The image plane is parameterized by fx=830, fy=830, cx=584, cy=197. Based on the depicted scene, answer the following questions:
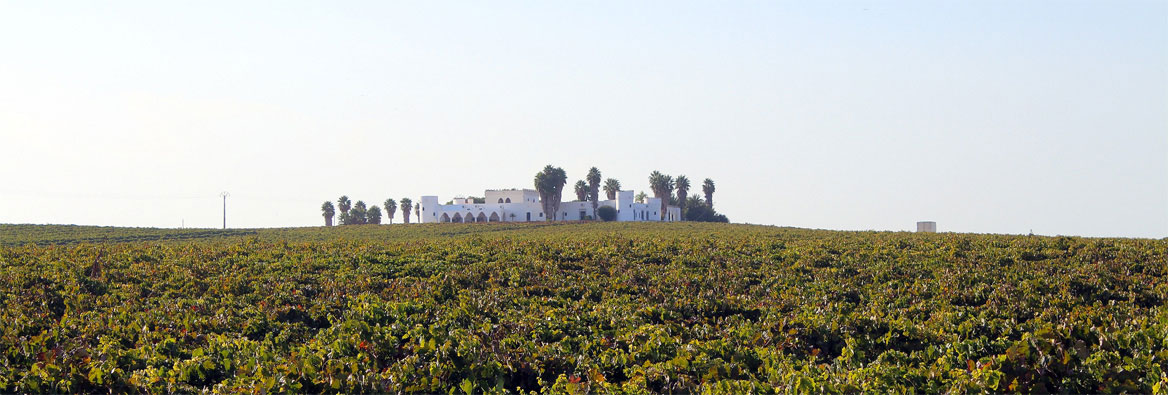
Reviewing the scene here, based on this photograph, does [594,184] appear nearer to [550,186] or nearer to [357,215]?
[550,186]

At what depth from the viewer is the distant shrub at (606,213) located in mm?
96750

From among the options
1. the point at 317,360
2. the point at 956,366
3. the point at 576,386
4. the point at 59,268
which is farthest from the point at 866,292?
the point at 59,268

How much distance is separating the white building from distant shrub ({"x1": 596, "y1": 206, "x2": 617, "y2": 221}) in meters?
0.49

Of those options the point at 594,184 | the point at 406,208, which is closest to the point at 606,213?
the point at 594,184

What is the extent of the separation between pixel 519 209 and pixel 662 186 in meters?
18.4

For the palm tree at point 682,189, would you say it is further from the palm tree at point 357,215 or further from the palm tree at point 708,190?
the palm tree at point 357,215

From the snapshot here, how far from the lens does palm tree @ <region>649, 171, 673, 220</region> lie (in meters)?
104

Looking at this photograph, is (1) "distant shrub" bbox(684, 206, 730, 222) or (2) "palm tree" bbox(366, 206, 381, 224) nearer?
(1) "distant shrub" bbox(684, 206, 730, 222)

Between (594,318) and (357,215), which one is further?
(357,215)

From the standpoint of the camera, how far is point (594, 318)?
12.8m

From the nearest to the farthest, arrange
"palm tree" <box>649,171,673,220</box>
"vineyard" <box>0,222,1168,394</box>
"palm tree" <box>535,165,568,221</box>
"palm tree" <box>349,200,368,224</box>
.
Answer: "vineyard" <box>0,222,1168,394</box>, "palm tree" <box>535,165,568,221</box>, "palm tree" <box>649,171,673,220</box>, "palm tree" <box>349,200,368,224</box>

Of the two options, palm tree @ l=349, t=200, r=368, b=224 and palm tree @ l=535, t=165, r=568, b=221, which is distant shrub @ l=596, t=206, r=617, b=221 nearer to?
palm tree @ l=535, t=165, r=568, b=221

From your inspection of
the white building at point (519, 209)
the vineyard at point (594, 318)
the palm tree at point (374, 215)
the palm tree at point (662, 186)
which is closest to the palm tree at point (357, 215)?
the palm tree at point (374, 215)

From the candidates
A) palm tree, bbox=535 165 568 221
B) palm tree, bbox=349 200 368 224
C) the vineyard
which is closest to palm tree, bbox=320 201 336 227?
palm tree, bbox=349 200 368 224
